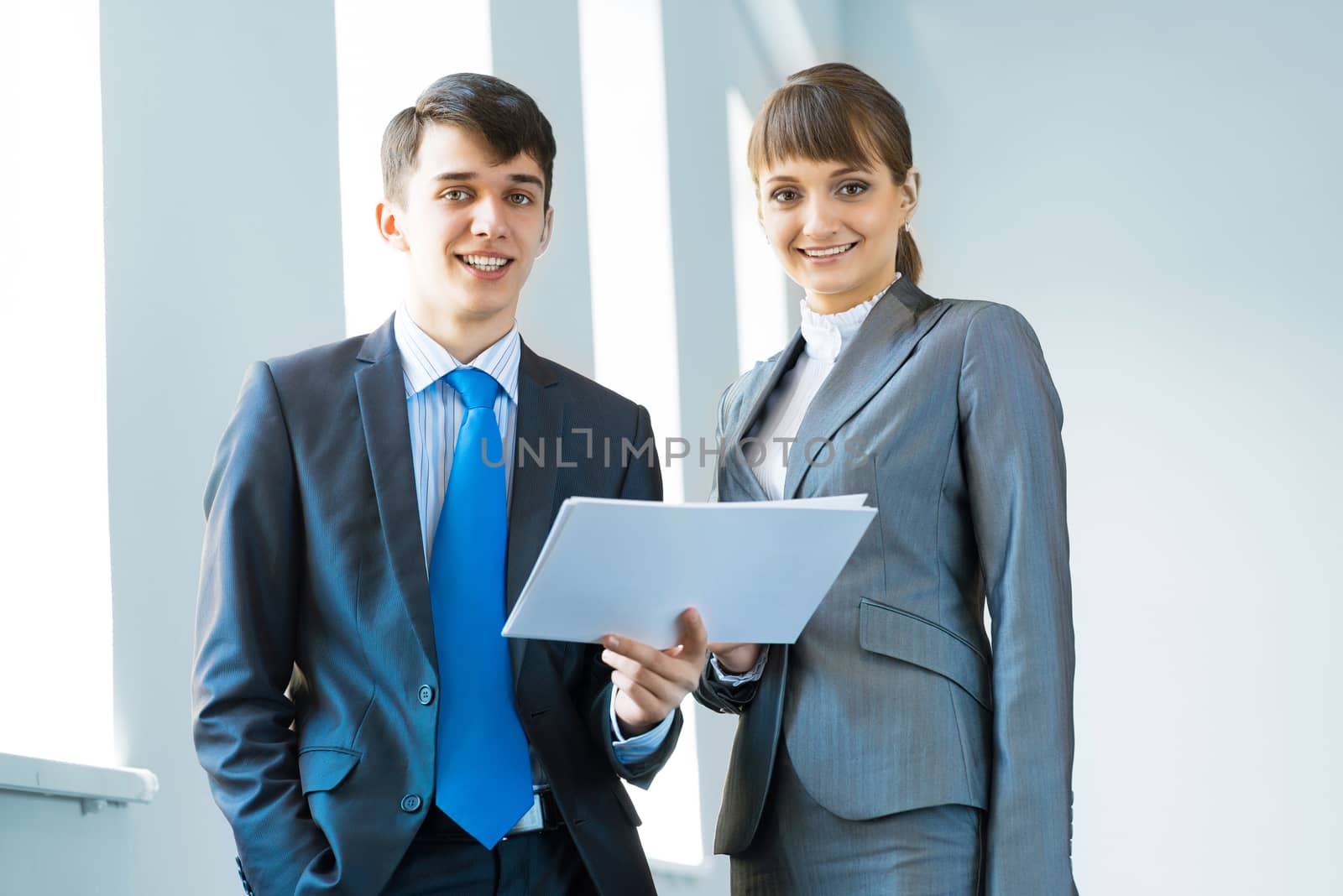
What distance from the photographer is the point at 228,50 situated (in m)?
2.38

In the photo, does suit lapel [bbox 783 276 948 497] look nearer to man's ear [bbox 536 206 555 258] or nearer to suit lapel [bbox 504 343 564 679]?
suit lapel [bbox 504 343 564 679]

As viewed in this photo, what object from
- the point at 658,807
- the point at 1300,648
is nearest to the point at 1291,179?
the point at 1300,648

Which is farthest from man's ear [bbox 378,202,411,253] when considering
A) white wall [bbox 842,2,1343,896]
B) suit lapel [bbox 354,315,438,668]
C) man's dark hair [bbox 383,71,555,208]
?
white wall [bbox 842,2,1343,896]

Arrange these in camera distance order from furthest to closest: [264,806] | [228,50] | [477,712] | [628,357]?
[628,357] < [228,50] < [477,712] < [264,806]

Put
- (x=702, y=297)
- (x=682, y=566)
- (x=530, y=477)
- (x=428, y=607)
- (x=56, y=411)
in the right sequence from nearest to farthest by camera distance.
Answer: (x=682, y=566)
(x=428, y=607)
(x=530, y=477)
(x=56, y=411)
(x=702, y=297)

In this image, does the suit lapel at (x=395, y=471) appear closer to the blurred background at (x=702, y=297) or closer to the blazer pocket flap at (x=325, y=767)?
the blazer pocket flap at (x=325, y=767)

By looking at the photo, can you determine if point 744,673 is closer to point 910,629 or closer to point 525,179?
point 910,629

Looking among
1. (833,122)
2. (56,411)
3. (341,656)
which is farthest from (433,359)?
(56,411)

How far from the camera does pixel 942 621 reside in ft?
5.56

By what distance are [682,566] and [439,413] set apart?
1.49ft

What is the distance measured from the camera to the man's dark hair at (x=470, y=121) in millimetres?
1803

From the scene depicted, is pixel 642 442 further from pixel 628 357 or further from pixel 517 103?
pixel 628 357

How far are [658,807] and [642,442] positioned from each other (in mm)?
2514

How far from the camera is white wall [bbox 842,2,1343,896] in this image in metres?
4.49
